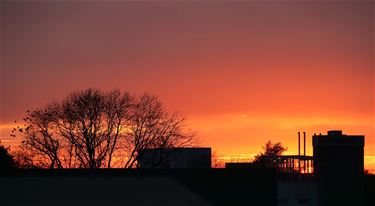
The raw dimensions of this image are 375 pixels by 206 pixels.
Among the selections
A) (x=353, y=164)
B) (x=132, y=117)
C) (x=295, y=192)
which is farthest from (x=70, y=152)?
(x=353, y=164)

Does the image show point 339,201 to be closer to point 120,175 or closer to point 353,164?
point 353,164

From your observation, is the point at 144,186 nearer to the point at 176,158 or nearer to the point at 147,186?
the point at 147,186

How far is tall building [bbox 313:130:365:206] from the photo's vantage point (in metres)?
74.4

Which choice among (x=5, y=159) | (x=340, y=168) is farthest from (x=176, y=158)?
(x=340, y=168)

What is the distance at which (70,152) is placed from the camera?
84125 mm

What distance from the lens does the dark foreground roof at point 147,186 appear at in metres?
53.4

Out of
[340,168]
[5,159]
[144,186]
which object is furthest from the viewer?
[5,159]

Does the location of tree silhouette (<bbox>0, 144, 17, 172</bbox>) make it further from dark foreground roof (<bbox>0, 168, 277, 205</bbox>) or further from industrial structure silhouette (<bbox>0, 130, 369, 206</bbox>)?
dark foreground roof (<bbox>0, 168, 277, 205</bbox>)

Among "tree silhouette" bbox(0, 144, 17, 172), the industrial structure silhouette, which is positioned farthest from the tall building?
"tree silhouette" bbox(0, 144, 17, 172)

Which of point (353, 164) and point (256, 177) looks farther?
point (353, 164)

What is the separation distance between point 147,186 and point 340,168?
2533 cm

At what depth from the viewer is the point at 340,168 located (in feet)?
244

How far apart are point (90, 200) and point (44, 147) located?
1352 inches

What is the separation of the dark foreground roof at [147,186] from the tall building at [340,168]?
18.7 metres
